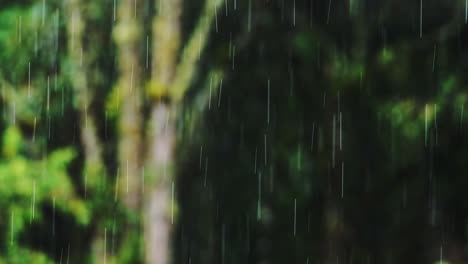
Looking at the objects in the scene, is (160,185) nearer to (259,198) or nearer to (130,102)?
(130,102)

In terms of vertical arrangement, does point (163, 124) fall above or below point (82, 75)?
below

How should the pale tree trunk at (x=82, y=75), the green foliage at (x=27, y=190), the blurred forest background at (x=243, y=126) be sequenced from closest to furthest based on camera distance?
the green foliage at (x=27, y=190)
the blurred forest background at (x=243, y=126)
the pale tree trunk at (x=82, y=75)

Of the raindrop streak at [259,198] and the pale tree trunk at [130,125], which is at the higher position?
the pale tree trunk at [130,125]

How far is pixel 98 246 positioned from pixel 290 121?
218 cm

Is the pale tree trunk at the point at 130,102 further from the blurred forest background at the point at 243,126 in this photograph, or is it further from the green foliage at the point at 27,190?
the green foliage at the point at 27,190

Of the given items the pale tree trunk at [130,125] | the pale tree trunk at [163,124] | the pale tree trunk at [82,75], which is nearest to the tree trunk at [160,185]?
the pale tree trunk at [163,124]

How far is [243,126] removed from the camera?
25.6 feet

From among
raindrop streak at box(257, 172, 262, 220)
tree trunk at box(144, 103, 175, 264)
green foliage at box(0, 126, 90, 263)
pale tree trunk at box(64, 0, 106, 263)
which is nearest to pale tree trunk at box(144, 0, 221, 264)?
tree trunk at box(144, 103, 175, 264)

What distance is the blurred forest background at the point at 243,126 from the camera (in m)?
5.43

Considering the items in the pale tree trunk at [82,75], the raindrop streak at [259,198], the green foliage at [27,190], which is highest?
the pale tree trunk at [82,75]

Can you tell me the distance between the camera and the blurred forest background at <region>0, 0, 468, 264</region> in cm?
543

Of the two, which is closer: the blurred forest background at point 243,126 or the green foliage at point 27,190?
the green foliage at point 27,190

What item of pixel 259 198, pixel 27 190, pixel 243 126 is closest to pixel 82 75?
pixel 27 190

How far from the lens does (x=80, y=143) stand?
7.54 m
